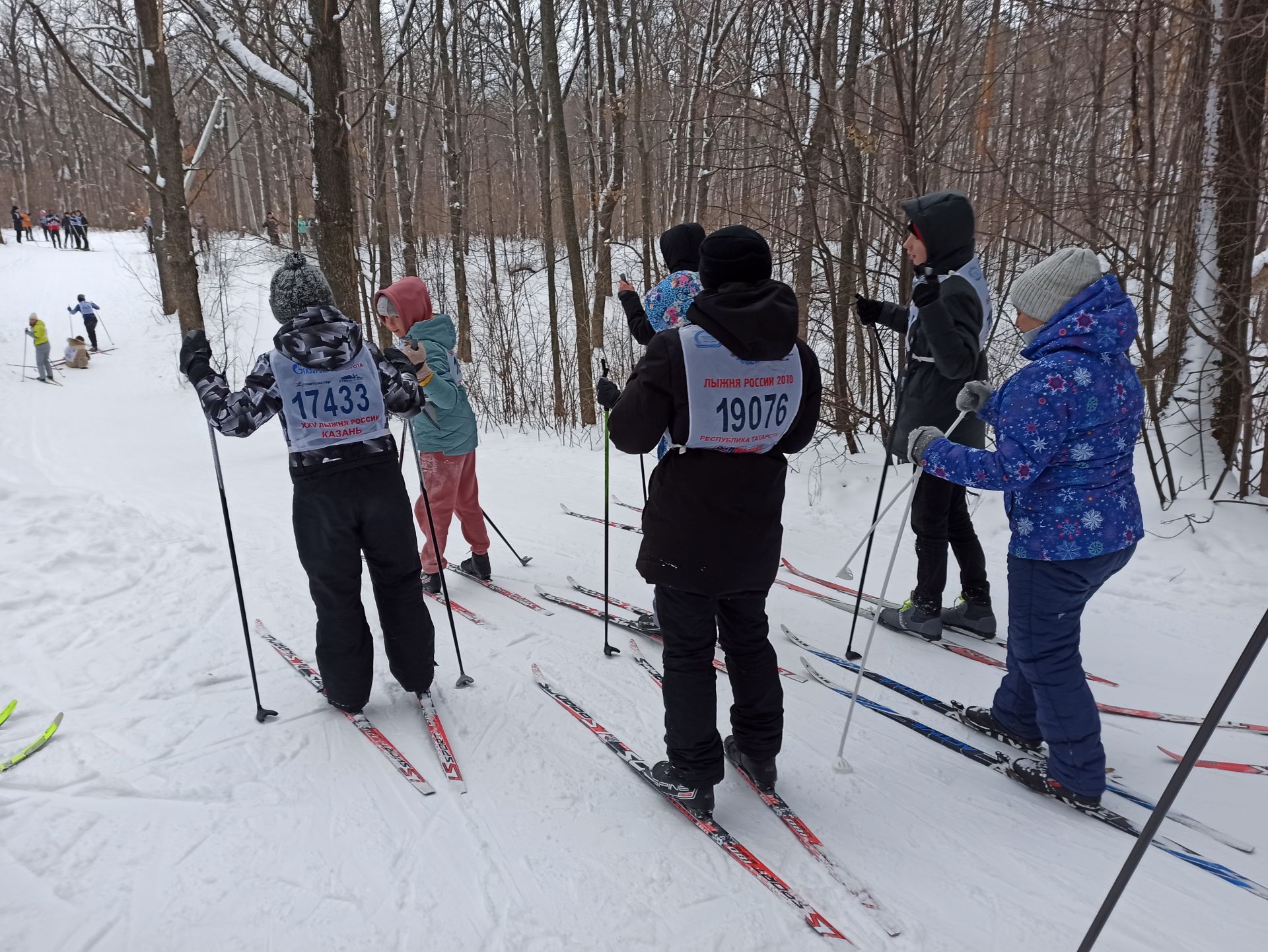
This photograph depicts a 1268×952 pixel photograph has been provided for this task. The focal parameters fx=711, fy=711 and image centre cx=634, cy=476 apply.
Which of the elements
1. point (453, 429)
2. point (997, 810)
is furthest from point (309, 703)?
point (997, 810)

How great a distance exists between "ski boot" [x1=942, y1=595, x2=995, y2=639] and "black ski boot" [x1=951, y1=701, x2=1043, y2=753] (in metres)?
0.82

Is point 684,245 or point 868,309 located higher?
point 684,245

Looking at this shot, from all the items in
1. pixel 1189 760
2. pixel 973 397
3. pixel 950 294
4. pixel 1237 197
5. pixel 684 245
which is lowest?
pixel 1189 760

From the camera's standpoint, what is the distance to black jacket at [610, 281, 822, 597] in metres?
2.16

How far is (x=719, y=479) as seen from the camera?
A: 227cm

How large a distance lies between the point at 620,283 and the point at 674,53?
16739 mm

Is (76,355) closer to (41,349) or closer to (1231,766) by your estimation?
(41,349)

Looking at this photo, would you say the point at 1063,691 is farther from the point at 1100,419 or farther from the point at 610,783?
the point at 610,783

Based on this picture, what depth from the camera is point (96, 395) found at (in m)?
13.4

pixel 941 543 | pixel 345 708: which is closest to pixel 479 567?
pixel 345 708

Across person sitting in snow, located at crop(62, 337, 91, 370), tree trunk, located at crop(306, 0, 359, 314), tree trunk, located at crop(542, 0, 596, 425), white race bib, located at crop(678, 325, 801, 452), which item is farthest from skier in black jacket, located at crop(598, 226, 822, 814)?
person sitting in snow, located at crop(62, 337, 91, 370)

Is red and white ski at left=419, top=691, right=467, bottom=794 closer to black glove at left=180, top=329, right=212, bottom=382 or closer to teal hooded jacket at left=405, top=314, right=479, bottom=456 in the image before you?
teal hooded jacket at left=405, top=314, right=479, bottom=456

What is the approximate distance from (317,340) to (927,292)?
8.55 feet

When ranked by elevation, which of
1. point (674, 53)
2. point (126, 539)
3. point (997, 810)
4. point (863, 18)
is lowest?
point (997, 810)
